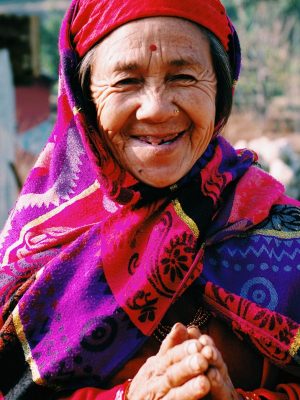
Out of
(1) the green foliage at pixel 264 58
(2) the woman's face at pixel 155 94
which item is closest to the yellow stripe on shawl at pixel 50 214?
(2) the woman's face at pixel 155 94

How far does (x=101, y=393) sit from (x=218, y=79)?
102 cm

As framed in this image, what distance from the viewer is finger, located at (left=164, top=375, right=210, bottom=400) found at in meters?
1.68

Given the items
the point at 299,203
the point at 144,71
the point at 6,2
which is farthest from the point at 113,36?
the point at 6,2

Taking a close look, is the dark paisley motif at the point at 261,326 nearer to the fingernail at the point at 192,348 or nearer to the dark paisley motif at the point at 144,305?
the dark paisley motif at the point at 144,305

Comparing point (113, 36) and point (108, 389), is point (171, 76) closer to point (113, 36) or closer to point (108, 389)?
point (113, 36)

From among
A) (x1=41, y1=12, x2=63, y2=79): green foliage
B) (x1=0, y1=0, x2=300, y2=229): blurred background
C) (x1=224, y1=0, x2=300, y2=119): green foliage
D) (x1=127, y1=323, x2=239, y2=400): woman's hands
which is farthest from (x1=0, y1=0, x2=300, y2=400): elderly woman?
(x1=41, y1=12, x2=63, y2=79): green foliage

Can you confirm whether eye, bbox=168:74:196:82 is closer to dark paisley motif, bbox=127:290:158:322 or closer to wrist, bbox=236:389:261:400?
dark paisley motif, bbox=127:290:158:322

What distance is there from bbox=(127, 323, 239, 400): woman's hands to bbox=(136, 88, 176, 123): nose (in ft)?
2.02

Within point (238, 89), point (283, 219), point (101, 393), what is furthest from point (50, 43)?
point (101, 393)

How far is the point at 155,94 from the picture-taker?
→ 2.03m

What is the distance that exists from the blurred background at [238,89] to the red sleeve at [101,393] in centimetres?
523

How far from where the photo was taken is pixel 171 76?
A: 207cm

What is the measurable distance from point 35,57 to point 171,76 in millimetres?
10032

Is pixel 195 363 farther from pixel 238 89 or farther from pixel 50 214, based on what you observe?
pixel 238 89
